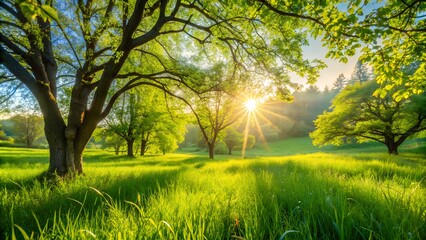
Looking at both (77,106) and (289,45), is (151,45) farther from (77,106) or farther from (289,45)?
(289,45)

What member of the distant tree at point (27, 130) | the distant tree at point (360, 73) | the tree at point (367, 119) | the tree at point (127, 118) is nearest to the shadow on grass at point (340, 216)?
the tree at point (367, 119)

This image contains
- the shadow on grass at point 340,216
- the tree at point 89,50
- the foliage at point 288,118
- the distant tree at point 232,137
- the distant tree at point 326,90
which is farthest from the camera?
the distant tree at point 326,90

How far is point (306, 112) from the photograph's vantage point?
273 feet

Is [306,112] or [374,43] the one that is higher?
[306,112]

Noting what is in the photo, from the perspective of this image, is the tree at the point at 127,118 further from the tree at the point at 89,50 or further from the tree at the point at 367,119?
the tree at the point at 367,119

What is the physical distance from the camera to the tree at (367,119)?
19.5 meters

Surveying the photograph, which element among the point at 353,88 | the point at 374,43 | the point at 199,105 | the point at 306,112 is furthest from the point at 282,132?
the point at 374,43

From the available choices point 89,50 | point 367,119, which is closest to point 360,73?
point 367,119

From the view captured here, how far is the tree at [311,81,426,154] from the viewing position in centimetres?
1955

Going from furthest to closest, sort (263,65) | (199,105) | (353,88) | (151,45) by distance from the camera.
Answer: (353,88)
(151,45)
(199,105)
(263,65)

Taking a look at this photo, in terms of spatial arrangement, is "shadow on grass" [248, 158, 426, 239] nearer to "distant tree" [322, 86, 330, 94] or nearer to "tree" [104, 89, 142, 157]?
"tree" [104, 89, 142, 157]

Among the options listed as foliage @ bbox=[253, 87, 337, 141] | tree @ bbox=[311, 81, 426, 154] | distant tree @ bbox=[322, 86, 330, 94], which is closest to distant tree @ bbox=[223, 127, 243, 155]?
foliage @ bbox=[253, 87, 337, 141]

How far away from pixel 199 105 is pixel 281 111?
7696cm

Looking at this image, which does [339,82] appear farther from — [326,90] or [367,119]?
[367,119]
